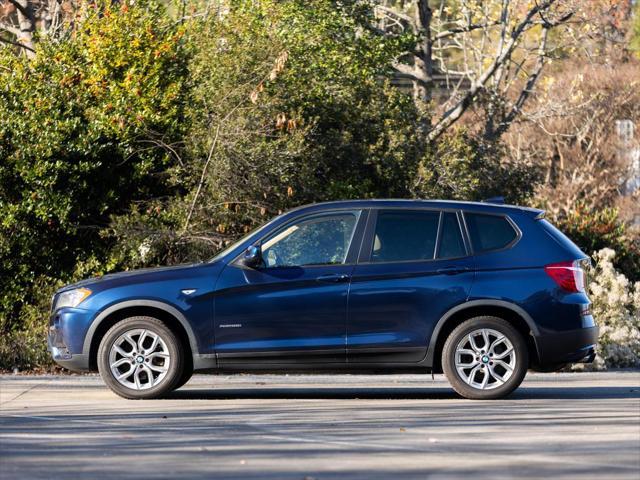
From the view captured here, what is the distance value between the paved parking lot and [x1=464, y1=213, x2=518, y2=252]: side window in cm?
135

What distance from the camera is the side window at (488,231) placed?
11.2 m

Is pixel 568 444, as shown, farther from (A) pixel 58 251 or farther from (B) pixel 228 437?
(A) pixel 58 251

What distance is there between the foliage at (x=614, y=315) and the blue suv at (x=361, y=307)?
4.67 m

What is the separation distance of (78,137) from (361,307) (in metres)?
5.91

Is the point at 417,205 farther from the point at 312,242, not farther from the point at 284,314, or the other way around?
the point at 284,314

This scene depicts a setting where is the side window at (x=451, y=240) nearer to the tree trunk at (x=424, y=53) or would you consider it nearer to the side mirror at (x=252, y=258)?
the side mirror at (x=252, y=258)

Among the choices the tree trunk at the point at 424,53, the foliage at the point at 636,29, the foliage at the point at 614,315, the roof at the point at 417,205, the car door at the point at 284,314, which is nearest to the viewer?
the car door at the point at 284,314

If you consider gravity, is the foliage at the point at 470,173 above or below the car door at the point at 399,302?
above

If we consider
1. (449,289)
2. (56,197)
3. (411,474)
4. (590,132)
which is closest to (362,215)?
(449,289)

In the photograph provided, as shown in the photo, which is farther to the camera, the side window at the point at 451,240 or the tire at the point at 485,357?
the side window at the point at 451,240

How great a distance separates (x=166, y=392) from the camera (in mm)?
11133

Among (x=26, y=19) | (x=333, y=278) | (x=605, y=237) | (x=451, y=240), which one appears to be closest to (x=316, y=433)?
(x=333, y=278)

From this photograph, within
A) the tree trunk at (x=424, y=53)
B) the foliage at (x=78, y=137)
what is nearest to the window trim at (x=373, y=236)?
the foliage at (x=78, y=137)

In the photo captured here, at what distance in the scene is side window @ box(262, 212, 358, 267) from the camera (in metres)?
11.0
